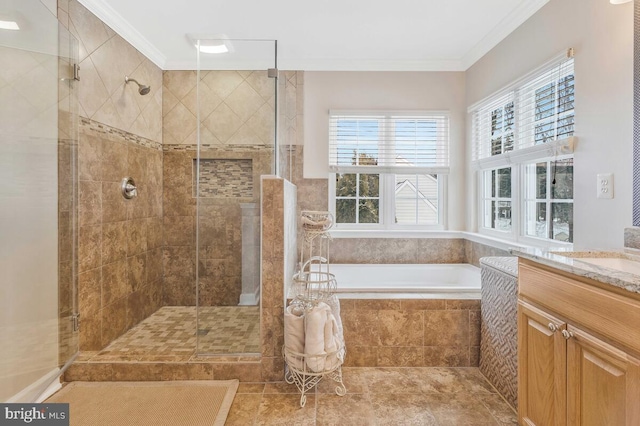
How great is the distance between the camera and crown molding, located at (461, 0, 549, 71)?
2.32m

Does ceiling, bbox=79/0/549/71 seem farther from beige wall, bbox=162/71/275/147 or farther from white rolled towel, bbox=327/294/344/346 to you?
white rolled towel, bbox=327/294/344/346

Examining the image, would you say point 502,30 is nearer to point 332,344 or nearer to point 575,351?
point 575,351

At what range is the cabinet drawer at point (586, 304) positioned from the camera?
971mm

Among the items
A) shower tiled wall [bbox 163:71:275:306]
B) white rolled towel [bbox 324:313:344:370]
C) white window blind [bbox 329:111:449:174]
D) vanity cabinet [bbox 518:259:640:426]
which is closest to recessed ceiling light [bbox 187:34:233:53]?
shower tiled wall [bbox 163:71:275:306]

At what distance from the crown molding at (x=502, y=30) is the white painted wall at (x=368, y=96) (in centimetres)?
24

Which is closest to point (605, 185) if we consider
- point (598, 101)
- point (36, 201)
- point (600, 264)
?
point (598, 101)

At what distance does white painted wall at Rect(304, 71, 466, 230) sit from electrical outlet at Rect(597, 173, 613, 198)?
5.61 ft

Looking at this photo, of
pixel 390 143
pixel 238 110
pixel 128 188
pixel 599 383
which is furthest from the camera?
pixel 390 143

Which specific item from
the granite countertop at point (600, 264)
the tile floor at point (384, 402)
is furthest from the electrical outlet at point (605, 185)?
the tile floor at point (384, 402)

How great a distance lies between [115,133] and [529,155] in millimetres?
3123

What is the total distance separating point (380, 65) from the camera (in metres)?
3.30

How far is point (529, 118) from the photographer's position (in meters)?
2.43

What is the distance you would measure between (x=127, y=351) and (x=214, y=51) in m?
2.10

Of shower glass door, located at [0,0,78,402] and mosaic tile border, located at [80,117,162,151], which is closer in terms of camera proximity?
shower glass door, located at [0,0,78,402]
